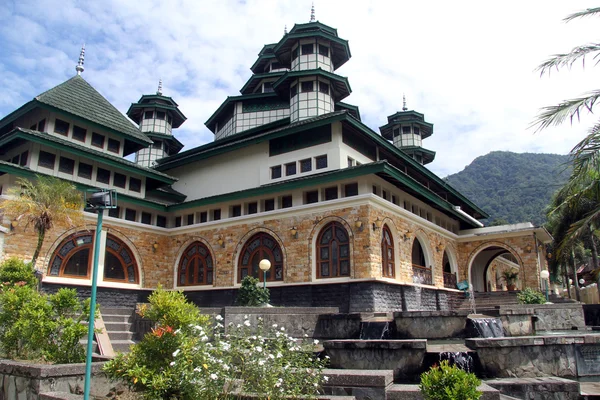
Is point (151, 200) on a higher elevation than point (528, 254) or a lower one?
higher

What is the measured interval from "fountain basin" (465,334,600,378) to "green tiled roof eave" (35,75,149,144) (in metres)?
18.8

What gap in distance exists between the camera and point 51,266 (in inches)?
735

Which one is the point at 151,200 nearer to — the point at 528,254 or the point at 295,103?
the point at 295,103

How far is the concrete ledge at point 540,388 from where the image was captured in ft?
23.9

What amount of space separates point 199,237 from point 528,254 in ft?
55.6

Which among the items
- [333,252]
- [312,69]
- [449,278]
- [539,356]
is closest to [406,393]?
[539,356]

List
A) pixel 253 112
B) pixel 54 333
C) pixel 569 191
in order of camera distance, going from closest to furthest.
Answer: pixel 54 333
pixel 569 191
pixel 253 112

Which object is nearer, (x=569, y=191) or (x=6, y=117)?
(x=569, y=191)

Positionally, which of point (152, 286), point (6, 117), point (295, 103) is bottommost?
point (152, 286)

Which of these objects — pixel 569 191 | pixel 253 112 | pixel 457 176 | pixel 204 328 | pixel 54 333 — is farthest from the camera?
pixel 457 176

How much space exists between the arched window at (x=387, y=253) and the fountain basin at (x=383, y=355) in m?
9.04

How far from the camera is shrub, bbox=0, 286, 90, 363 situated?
26.7 ft

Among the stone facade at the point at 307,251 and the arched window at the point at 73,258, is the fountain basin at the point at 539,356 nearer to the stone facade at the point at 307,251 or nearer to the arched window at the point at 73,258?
the stone facade at the point at 307,251

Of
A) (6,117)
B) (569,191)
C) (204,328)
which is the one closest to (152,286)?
(6,117)
